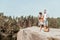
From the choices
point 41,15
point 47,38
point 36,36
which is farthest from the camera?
point 41,15

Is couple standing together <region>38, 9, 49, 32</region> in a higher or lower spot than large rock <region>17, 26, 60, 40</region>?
higher

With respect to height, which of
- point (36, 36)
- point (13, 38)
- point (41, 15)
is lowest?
point (13, 38)

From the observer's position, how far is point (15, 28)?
4856 centimetres

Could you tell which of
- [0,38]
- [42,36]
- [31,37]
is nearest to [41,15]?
[31,37]

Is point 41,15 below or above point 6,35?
above

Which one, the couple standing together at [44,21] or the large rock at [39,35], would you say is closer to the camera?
the large rock at [39,35]

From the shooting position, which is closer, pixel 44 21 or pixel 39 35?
pixel 39 35

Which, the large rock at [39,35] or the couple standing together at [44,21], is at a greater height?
the couple standing together at [44,21]

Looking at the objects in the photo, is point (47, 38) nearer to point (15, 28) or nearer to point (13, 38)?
point (13, 38)

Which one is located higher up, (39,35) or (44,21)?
(44,21)

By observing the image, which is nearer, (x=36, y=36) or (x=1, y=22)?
(x=36, y=36)

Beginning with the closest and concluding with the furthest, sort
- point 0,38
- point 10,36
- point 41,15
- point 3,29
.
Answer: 1. point 41,15
2. point 0,38
3. point 10,36
4. point 3,29

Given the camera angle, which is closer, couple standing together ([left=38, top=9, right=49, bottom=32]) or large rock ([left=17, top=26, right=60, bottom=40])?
large rock ([left=17, top=26, right=60, bottom=40])

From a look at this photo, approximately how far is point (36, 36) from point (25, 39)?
2.92 meters
